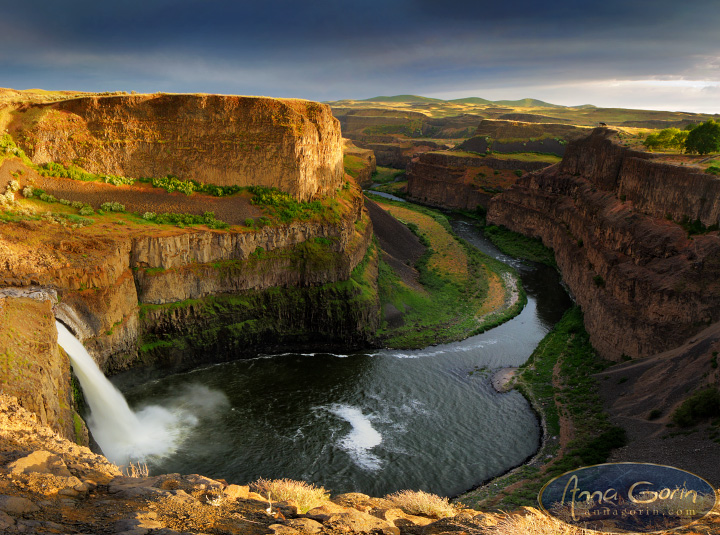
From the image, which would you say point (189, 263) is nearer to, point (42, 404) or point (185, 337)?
point (185, 337)

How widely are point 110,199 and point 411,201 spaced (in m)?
88.7

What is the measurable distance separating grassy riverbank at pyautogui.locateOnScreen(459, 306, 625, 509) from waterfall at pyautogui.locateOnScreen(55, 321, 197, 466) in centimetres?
1876

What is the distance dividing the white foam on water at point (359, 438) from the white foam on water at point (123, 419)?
9491mm

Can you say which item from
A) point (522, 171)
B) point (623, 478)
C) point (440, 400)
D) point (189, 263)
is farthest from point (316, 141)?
point (522, 171)

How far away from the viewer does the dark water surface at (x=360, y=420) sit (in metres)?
30.7

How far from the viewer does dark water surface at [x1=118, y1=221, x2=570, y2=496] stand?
101ft

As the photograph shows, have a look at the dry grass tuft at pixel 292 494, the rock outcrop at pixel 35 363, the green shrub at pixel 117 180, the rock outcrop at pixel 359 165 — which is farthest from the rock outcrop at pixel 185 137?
the rock outcrop at pixel 359 165

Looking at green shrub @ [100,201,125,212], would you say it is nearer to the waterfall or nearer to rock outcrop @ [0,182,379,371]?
rock outcrop @ [0,182,379,371]

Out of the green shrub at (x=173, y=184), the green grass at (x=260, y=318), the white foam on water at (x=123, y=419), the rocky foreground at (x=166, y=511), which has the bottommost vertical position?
the white foam on water at (x=123, y=419)

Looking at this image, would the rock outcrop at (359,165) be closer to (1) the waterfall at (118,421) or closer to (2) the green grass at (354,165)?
(2) the green grass at (354,165)

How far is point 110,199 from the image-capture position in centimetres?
4672

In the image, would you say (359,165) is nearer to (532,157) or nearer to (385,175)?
(385,175)

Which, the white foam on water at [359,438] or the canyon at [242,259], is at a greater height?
the canyon at [242,259]

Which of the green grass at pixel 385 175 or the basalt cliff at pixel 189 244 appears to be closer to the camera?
the basalt cliff at pixel 189 244
